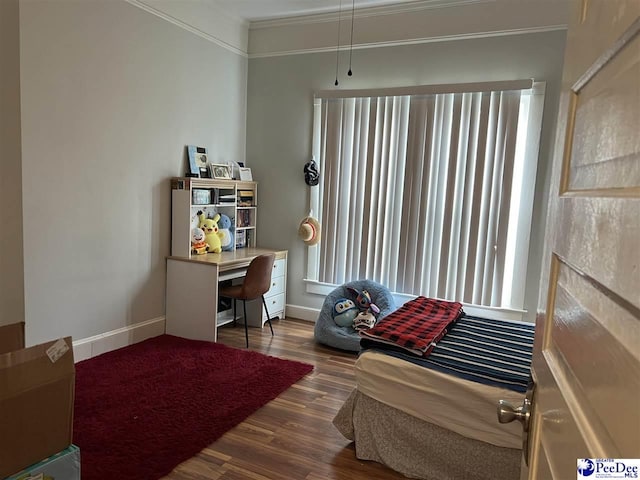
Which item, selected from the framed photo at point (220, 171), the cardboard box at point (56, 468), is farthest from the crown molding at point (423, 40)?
the cardboard box at point (56, 468)

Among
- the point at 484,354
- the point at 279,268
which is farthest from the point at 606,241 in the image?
the point at 279,268

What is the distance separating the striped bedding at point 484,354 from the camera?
85.0 inches

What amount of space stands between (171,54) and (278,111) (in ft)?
3.91

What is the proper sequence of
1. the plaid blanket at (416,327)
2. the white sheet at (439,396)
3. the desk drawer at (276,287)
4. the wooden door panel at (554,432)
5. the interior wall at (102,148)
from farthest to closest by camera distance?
the desk drawer at (276,287) → the interior wall at (102,148) → the plaid blanket at (416,327) → the white sheet at (439,396) → the wooden door panel at (554,432)

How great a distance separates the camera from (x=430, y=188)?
162 inches

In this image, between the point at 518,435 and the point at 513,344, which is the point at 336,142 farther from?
the point at 518,435

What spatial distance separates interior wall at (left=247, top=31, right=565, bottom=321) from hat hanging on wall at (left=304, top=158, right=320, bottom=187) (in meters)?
0.11

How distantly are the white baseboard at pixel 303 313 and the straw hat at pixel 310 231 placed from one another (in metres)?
0.71

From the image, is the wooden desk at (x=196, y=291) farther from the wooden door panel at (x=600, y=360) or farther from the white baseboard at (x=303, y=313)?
the wooden door panel at (x=600, y=360)

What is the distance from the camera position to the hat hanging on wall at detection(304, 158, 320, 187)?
Answer: 4.56 metres

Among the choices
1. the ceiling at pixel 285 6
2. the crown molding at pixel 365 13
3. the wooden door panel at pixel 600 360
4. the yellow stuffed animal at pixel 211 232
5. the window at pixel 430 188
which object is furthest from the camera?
the yellow stuffed animal at pixel 211 232

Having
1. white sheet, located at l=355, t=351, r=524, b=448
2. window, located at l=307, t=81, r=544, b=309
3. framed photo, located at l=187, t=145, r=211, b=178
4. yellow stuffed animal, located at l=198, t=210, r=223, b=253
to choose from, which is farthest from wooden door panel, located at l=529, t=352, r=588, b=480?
framed photo, located at l=187, t=145, r=211, b=178

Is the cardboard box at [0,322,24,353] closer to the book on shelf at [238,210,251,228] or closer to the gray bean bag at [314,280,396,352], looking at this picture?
the gray bean bag at [314,280,396,352]

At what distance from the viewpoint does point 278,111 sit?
4.77 metres
